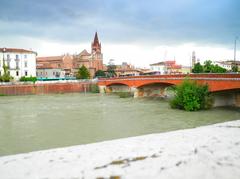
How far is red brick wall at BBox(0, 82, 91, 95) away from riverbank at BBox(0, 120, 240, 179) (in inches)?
1888

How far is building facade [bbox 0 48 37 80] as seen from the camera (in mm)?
61500

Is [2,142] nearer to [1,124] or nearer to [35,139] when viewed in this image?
[35,139]

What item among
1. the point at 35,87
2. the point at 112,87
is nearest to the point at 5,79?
the point at 35,87

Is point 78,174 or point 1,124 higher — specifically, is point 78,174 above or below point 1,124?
above

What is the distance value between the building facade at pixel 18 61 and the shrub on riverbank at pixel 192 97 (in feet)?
162

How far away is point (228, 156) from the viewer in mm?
3805

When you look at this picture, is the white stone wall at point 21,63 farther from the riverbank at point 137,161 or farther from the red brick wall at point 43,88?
the riverbank at point 137,161

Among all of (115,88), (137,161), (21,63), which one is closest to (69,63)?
(21,63)

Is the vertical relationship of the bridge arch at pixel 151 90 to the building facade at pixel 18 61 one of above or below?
below

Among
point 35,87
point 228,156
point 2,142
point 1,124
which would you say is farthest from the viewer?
point 35,87

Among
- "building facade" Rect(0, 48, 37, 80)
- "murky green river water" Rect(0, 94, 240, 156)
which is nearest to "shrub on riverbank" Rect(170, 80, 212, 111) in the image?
"murky green river water" Rect(0, 94, 240, 156)

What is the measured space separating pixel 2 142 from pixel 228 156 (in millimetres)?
12538

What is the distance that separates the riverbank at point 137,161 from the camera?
3246 millimetres

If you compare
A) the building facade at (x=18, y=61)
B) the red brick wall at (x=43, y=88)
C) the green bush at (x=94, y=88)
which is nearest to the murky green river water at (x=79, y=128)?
the red brick wall at (x=43, y=88)
